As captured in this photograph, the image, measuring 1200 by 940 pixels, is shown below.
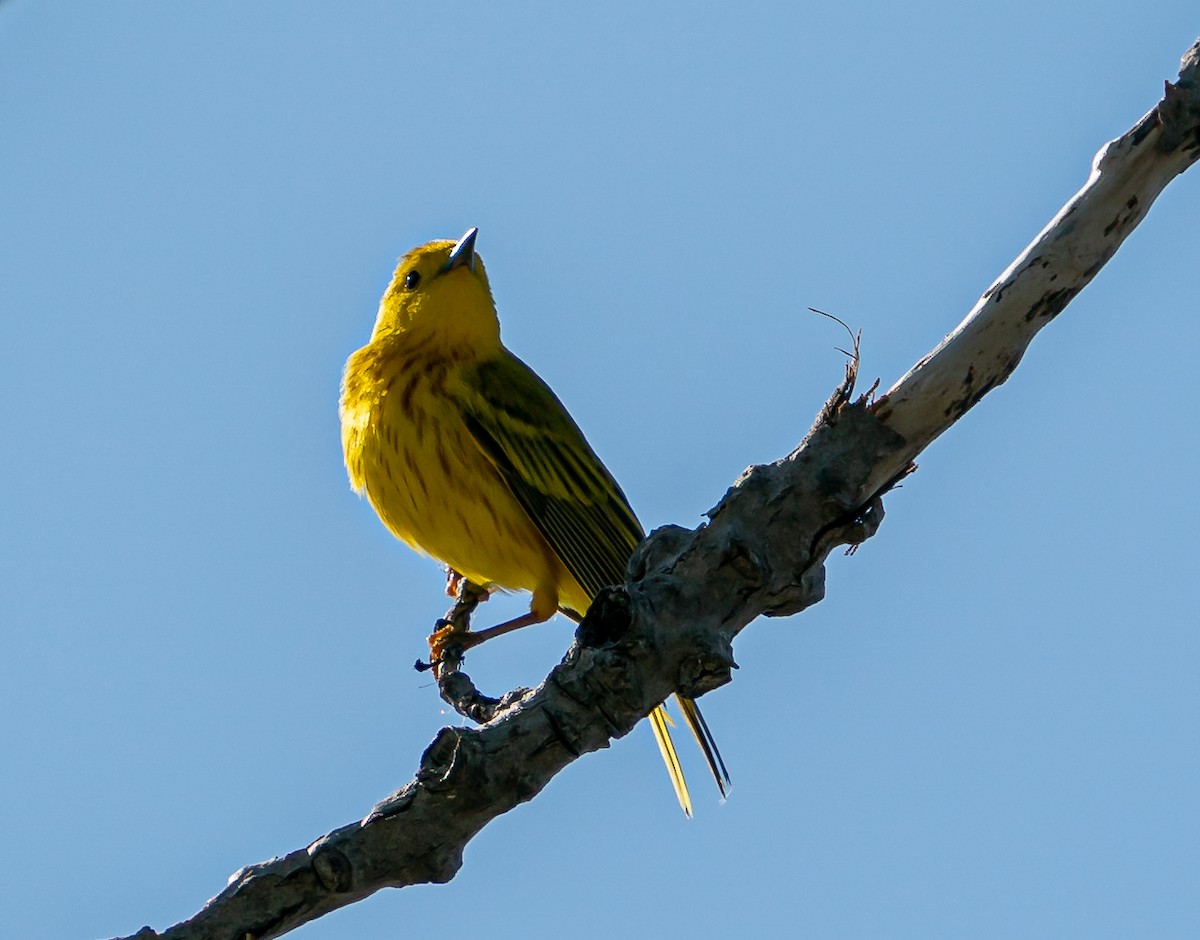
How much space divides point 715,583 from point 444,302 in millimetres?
3285

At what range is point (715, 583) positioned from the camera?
13.6ft

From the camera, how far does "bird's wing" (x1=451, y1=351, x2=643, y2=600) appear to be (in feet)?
20.1

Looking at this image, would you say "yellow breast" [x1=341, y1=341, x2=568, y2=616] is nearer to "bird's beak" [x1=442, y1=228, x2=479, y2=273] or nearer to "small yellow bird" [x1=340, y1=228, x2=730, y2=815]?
"small yellow bird" [x1=340, y1=228, x2=730, y2=815]

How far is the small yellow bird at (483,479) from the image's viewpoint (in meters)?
6.18

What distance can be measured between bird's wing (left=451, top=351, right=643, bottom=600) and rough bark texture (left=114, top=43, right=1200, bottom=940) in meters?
1.83

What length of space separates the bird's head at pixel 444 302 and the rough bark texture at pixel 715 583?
2952 millimetres

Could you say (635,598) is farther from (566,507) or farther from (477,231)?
(477,231)

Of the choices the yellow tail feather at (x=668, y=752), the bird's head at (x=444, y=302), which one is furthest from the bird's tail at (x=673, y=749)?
the bird's head at (x=444, y=302)

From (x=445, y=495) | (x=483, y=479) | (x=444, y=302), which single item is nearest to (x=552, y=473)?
(x=483, y=479)

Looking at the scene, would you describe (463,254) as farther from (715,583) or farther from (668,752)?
(715,583)

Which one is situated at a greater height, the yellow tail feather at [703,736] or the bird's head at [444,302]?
the bird's head at [444,302]

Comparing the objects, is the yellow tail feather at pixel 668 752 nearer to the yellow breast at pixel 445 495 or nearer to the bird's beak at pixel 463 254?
the yellow breast at pixel 445 495

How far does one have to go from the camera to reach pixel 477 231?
23.6ft

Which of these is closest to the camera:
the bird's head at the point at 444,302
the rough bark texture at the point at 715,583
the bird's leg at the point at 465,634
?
the rough bark texture at the point at 715,583
